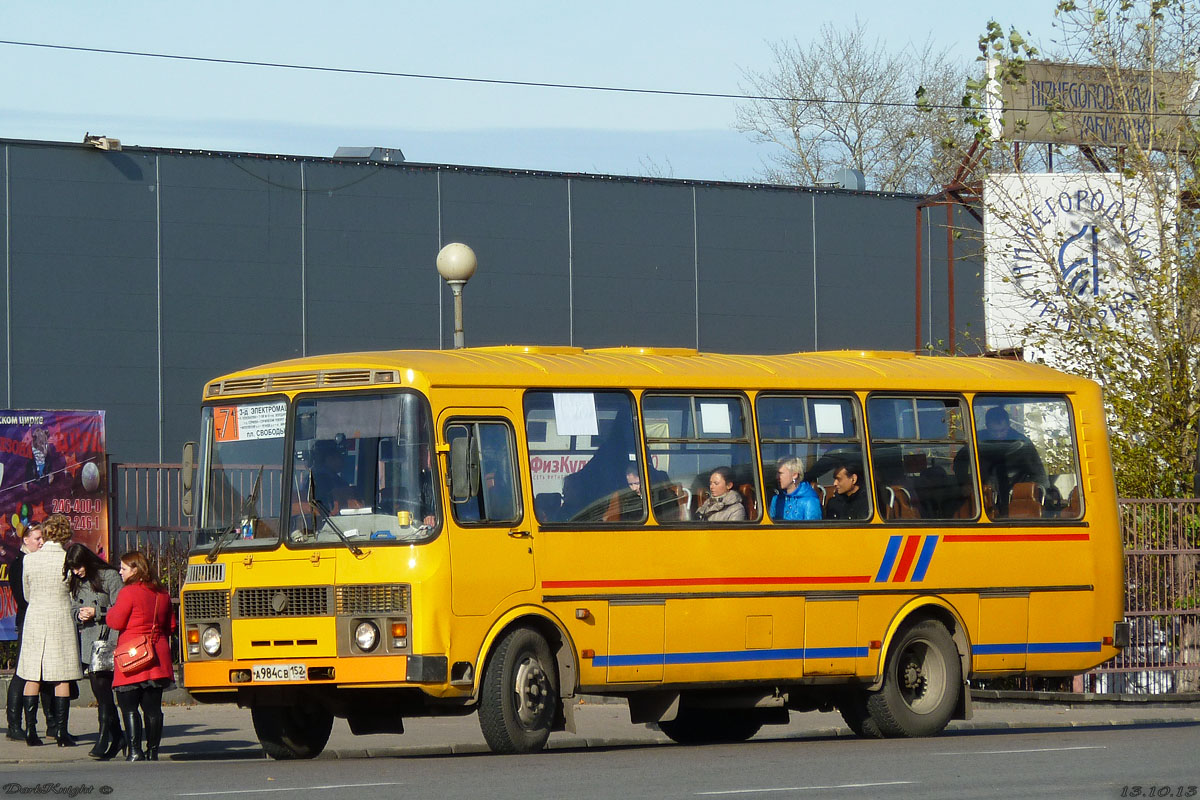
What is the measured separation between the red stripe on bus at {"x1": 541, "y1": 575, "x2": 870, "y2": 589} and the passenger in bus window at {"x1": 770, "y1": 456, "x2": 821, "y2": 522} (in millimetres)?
471

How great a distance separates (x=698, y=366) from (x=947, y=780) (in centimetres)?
469

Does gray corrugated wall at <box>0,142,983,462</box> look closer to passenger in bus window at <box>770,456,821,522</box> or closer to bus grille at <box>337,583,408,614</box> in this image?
passenger in bus window at <box>770,456,821,522</box>

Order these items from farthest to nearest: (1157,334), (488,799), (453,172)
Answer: (453,172) < (1157,334) < (488,799)

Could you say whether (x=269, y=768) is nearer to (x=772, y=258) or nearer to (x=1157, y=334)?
(x=1157, y=334)

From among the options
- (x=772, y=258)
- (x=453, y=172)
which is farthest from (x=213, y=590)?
(x=772, y=258)

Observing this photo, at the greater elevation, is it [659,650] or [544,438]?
[544,438]

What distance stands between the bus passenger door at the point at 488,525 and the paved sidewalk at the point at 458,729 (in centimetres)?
282

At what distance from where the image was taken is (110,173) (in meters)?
29.0

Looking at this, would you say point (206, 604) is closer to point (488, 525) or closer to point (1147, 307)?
point (488, 525)

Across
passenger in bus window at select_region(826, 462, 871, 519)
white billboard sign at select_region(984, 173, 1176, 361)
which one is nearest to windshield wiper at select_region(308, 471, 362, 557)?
passenger in bus window at select_region(826, 462, 871, 519)

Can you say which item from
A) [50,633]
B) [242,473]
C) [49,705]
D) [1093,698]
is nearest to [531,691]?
[242,473]

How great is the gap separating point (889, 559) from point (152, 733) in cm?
582

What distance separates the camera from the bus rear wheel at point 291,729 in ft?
44.4

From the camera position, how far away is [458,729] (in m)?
17.0
